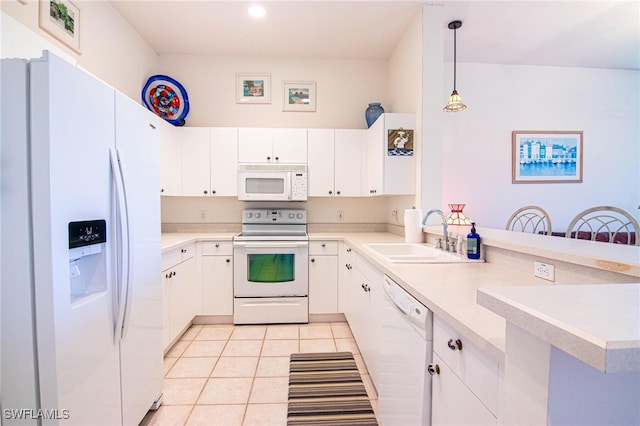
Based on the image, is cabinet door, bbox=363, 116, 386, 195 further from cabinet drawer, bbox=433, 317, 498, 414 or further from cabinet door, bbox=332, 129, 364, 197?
cabinet drawer, bbox=433, 317, 498, 414

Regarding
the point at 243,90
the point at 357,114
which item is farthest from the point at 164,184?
the point at 357,114

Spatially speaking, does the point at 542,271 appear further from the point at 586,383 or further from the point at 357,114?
the point at 357,114

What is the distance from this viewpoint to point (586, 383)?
46cm

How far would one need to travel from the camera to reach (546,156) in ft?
12.1

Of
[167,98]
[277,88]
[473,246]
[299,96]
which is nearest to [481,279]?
[473,246]

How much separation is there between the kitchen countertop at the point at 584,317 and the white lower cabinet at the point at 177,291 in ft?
7.33

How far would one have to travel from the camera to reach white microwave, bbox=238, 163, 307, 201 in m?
2.95

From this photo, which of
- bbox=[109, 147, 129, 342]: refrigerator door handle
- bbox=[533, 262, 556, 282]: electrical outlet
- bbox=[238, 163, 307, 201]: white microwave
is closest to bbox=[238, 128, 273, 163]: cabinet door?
bbox=[238, 163, 307, 201]: white microwave

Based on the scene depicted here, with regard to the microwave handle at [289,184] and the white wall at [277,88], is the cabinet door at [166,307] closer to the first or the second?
the microwave handle at [289,184]

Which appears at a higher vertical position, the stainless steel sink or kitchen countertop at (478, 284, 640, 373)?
kitchen countertop at (478, 284, 640, 373)

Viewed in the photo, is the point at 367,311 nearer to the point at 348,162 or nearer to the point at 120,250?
the point at 120,250

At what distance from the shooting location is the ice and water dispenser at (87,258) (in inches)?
41.0

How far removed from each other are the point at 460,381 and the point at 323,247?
6.95ft

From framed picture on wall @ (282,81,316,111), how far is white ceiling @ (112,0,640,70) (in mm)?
318
